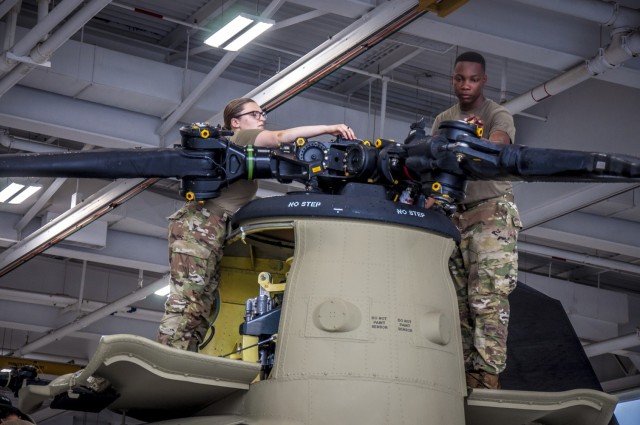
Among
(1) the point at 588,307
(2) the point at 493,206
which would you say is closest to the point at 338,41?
(2) the point at 493,206

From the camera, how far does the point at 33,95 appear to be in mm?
17375

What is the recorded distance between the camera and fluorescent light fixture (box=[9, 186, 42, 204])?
20078mm

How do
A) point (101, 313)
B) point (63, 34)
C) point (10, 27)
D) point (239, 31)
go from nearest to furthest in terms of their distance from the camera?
point (239, 31) < point (63, 34) < point (10, 27) < point (101, 313)

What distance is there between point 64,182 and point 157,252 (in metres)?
3.54

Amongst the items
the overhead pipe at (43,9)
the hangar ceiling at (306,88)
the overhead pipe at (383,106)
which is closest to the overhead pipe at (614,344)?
the hangar ceiling at (306,88)

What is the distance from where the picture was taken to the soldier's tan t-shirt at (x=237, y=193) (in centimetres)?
849

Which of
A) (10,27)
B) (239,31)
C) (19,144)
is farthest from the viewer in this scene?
(19,144)

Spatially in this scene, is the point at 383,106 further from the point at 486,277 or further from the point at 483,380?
the point at 483,380

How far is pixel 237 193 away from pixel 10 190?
40.9ft

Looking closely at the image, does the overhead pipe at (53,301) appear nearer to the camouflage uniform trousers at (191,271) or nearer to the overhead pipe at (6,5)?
the overhead pipe at (6,5)

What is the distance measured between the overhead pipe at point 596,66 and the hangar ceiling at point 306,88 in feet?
0.08

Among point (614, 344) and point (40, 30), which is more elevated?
point (40, 30)

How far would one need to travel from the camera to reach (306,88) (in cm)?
1563

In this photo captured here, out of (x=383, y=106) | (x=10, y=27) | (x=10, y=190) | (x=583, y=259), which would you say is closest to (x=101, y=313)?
(x=10, y=190)
